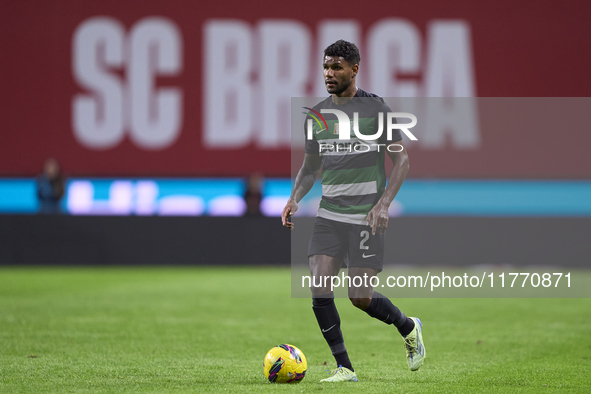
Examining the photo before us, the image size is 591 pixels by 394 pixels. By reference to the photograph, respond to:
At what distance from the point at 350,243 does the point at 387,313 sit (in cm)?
62

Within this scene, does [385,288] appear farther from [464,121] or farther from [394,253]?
[464,121]

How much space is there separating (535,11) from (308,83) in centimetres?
567

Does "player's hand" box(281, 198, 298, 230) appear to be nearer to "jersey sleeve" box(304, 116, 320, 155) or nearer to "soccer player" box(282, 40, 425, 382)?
"soccer player" box(282, 40, 425, 382)

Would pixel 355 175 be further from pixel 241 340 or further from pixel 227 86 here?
pixel 227 86

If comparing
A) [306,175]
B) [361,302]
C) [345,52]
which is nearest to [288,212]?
[306,175]

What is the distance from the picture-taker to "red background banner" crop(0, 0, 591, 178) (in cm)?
1914

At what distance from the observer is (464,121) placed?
19062 mm

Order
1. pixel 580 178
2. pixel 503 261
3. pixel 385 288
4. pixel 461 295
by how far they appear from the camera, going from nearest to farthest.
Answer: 1. pixel 385 288
2. pixel 461 295
3. pixel 503 261
4. pixel 580 178

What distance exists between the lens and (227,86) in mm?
19219

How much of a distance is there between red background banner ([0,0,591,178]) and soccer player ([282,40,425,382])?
13.1m

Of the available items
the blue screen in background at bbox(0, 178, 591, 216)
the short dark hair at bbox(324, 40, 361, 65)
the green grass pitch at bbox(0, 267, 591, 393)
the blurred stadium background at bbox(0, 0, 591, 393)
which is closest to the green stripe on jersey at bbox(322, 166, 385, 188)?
the short dark hair at bbox(324, 40, 361, 65)

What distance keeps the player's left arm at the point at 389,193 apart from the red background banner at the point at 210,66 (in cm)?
Result: 1317

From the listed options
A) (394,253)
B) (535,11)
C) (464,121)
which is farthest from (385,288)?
(535,11)

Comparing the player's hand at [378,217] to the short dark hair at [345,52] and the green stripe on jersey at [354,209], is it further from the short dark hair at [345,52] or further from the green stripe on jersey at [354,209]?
the short dark hair at [345,52]
